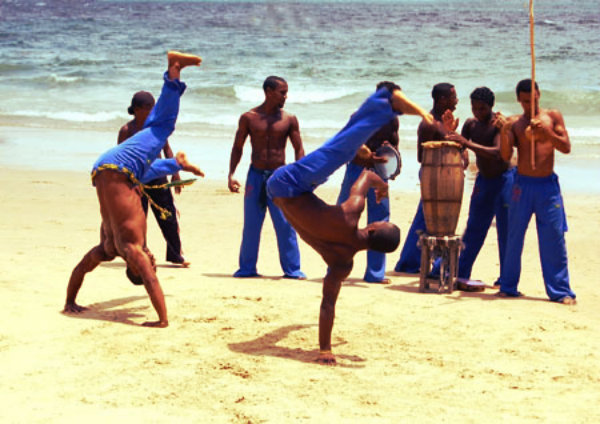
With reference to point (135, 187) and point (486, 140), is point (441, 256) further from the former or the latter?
point (135, 187)

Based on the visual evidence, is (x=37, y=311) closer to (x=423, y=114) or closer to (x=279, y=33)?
(x=423, y=114)

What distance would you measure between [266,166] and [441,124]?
5.31 feet

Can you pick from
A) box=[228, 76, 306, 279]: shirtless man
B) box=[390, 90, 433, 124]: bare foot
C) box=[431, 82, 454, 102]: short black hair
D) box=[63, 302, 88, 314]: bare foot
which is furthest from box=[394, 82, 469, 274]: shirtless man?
box=[63, 302, 88, 314]: bare foot

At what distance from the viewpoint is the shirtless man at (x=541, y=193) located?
829cm

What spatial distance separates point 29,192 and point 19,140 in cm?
615

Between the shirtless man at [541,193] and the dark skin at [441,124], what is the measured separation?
1.70ft

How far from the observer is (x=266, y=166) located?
9148 mm

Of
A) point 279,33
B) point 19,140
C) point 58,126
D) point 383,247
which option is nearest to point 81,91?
point 58,126

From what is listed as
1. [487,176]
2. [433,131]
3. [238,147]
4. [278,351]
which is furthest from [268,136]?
[278,351]

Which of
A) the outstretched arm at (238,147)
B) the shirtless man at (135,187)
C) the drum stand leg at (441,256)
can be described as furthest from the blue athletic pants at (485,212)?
the shirtless man at (135,187)

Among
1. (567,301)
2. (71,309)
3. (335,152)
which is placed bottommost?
(567,301)

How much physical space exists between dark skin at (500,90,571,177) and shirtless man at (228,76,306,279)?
1.91m

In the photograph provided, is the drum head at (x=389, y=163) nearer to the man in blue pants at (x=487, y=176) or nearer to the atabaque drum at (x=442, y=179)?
the atabaque drum at (x=442, y=179)

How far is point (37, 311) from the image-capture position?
7.56 m
